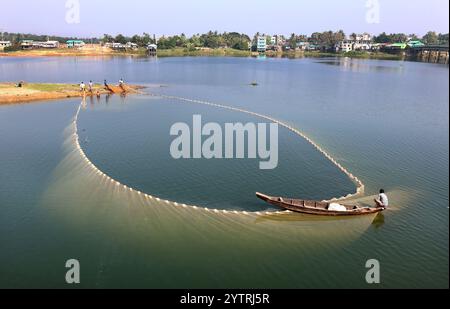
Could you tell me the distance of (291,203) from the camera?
18016 mm

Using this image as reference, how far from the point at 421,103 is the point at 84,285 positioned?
159 ft

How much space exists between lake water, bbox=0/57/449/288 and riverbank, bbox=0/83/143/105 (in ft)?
25.5

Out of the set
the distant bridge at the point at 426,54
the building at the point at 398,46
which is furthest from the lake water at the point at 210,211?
the building at the point at 398,46

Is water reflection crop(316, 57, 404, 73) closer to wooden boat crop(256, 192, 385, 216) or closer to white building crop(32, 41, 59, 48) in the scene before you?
wooden boat crop(256, 192, 385, 216)

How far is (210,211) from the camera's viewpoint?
721 inches

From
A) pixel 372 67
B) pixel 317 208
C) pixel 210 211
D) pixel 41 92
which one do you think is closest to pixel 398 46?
pixel 372 67

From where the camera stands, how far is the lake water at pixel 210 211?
14.2 meters

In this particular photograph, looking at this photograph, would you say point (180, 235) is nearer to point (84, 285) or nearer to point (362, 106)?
point (84, 285)

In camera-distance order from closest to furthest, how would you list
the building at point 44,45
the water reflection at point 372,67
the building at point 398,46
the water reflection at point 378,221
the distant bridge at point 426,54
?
the water reflection at point 378,221, the water reflection at point 372,67, the distant bridge at point 426,54, the building at point 398,46, the building at point 44,45

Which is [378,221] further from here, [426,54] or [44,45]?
[44,45]

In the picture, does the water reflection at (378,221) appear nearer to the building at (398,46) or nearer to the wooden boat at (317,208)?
the wooden boat at (317,208)

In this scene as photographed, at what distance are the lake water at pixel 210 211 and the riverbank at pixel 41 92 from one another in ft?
25.5

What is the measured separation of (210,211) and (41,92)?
39.6 meters
